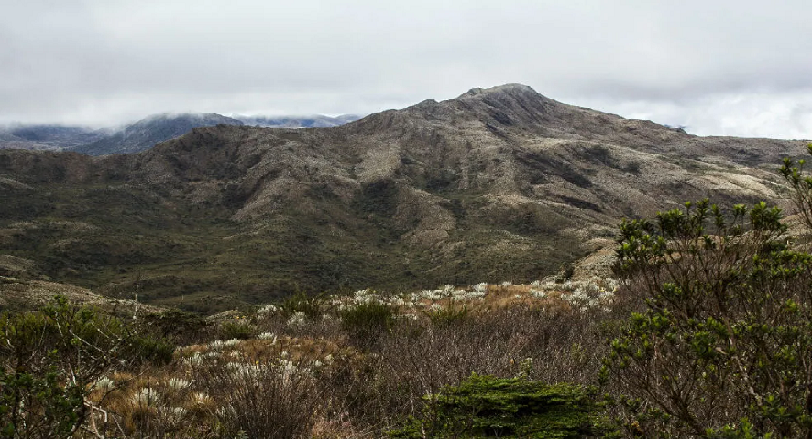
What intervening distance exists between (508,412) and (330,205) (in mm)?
136532

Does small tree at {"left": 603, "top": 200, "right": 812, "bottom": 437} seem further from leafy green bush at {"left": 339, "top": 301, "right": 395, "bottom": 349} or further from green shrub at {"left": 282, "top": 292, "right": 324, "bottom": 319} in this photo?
green shrub at {"left": 282, "top": 292, "right": 324, "bottom": 319}

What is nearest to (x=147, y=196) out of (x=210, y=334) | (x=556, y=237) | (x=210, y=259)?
(x=210, y=259)

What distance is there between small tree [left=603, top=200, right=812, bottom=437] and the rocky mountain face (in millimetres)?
67085

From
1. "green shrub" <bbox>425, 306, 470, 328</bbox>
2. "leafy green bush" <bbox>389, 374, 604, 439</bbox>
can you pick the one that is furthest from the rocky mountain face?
"leafy green bush" <bbox>389, 374, 604, 439</bbox>

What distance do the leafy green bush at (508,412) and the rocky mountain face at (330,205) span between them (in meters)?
67.3

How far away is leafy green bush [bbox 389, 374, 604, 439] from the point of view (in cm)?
344

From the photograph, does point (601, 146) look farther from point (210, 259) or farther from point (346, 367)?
point (346, 367)

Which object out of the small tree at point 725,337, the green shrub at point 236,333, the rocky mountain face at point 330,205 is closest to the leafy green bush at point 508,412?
the small tree at point 725,337

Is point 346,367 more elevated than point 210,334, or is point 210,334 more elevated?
point 346,367

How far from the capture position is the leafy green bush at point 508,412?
344 centimetres

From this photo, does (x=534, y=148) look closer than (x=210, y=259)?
No

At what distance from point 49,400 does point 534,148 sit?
176629mm

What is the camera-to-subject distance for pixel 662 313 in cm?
351

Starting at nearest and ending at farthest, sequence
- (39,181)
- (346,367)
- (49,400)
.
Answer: (49,400)
(346,367)
(39,181)
